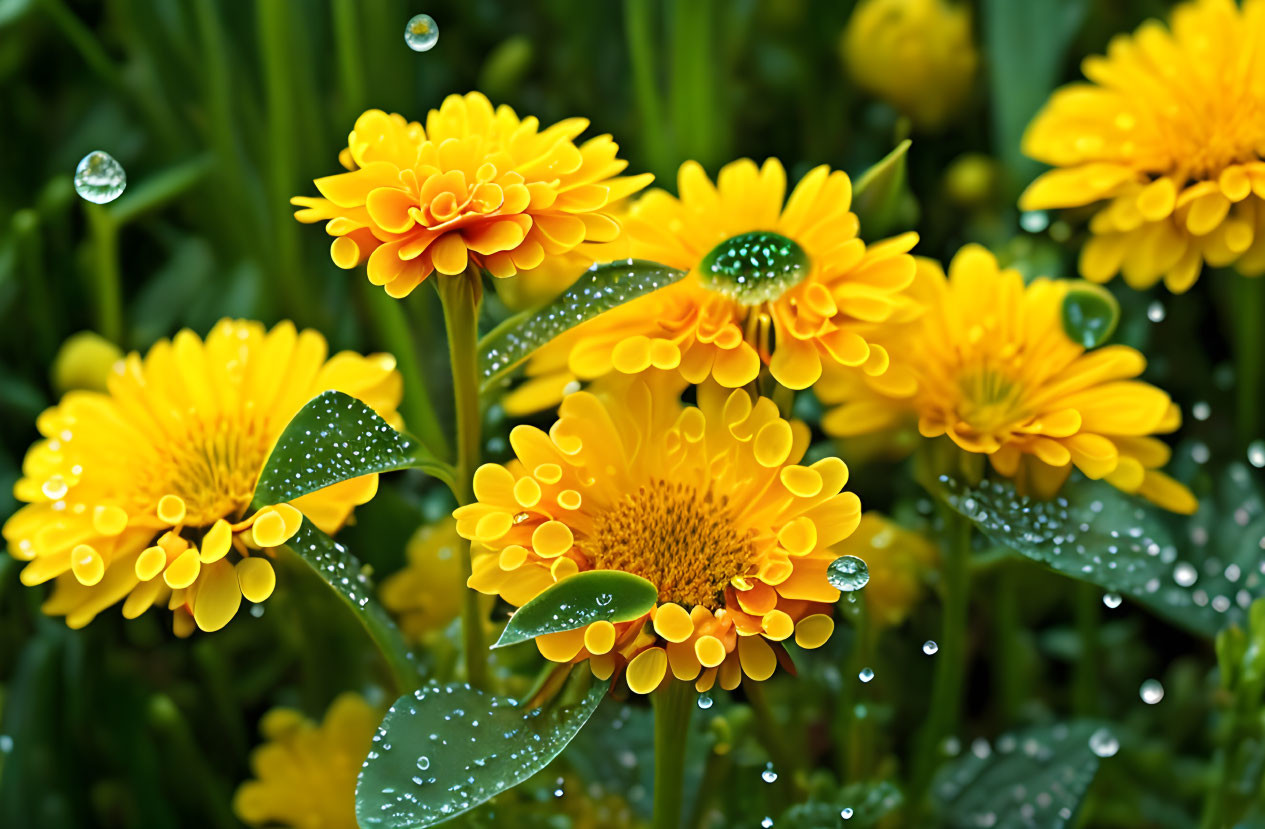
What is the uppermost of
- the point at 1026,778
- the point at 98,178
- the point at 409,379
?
the point at 98,178

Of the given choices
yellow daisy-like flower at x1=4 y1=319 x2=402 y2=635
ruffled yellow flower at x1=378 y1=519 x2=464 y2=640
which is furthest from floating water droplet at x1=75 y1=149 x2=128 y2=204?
ruffled yellow flower at x1=378 y1=519 x2=464 y2=640

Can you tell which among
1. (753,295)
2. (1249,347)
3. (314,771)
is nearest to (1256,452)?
(1249,347)

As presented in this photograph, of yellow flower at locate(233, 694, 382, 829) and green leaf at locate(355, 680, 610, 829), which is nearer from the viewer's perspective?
green leaf at locate(355, 680, 610, 829)

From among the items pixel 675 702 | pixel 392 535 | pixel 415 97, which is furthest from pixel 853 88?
pixel 675 702

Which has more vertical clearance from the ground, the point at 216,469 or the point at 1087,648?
the point at 216,469

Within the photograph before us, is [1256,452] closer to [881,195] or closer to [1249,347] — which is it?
[1249,347]

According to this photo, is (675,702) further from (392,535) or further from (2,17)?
(2,17)

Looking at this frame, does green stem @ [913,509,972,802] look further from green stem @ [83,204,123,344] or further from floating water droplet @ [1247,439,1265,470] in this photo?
green stem @ [83,204,123,344]
